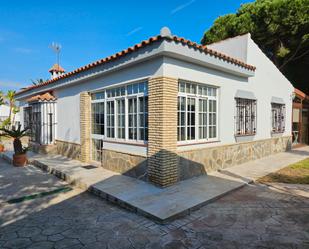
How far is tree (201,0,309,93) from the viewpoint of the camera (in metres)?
15.3

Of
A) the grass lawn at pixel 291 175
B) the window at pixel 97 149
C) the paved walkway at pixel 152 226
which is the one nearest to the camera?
the paved walkway at pixel 152 226

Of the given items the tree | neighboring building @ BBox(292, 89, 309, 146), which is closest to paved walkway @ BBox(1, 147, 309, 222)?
neighboring building @ BBox(292, 89, 309, 146)

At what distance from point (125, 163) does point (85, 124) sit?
121 inches

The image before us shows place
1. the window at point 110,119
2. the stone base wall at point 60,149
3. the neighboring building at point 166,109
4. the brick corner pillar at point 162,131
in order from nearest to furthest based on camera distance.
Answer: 1. the brick corner pillar at point 162,131
2. the neighboring building at point 166,109
3. the window at point 110,119
4. the stone base wall at point 60,149

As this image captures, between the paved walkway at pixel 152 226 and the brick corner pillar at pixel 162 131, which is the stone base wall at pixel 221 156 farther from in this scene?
the paved walkway at pixel 152 226

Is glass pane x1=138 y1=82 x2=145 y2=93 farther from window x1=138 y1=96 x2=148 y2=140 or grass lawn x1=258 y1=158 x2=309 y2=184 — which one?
grass lawn x1=258 y1=158 x2=309 y2=184

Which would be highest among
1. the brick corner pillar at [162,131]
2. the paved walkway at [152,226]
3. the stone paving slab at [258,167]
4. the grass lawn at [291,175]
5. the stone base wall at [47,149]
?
the brick corner pillar at [162,131]

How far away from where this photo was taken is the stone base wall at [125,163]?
6.71m

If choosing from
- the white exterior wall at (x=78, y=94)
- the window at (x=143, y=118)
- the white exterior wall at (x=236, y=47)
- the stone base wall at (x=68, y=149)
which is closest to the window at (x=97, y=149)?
the white exterior wall at (x=78, y=94)

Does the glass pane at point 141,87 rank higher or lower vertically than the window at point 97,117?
higher

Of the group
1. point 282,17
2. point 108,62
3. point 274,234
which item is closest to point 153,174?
point 274,234

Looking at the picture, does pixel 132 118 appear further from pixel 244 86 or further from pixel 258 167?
pixel 258 167

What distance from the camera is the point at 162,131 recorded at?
591 cm

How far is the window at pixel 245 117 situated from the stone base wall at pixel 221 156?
1.86 feet
